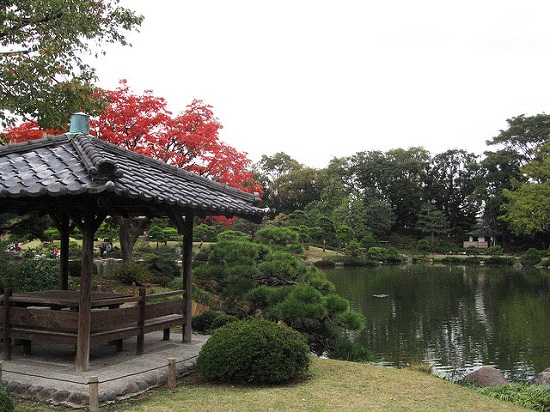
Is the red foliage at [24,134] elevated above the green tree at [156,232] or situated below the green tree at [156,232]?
above

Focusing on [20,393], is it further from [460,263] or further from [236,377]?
[460,263]

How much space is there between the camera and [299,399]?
4.42 meters

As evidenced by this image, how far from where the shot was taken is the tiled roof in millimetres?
4395

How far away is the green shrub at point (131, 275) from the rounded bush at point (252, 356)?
292 inches

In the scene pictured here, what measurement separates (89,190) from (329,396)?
9.54 ft

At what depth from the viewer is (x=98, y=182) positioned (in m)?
4.38

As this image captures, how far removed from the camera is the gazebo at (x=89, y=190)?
444 cm

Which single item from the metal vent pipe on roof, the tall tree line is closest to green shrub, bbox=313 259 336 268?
the tall tree line

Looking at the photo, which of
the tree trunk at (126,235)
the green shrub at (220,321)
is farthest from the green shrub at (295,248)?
the tree trunk at (126,235)

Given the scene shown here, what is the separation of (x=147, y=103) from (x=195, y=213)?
8.09m

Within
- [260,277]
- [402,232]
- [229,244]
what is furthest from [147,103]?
[402,232]

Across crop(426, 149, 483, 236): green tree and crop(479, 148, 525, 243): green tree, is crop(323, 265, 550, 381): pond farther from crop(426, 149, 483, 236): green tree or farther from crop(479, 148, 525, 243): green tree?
crop(426, 149, 483, 236): green tree

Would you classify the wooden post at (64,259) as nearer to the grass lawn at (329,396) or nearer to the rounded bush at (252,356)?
the grass lawn at (329,396)

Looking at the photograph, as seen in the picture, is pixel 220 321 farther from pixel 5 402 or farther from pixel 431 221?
pixel 431 221
